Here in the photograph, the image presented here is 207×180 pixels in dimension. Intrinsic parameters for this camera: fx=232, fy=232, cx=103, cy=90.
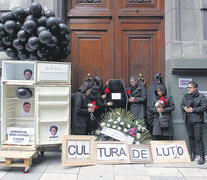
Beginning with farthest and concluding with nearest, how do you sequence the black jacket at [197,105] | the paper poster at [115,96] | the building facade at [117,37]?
the building facade at [117,37]
the paper poster at [115,96]
the black jacket at [197,105]

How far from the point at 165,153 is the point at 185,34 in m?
3.24

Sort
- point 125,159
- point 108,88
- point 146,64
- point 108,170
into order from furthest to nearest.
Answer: point 146,64 → point 108,88 → point 125,159 → point 108,170

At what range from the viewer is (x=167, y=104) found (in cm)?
574

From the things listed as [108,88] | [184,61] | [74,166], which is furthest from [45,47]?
[184,61]

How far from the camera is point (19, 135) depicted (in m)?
5.35

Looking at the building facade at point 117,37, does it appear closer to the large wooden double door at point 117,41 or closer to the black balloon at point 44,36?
the large wooden double door at point 117,41

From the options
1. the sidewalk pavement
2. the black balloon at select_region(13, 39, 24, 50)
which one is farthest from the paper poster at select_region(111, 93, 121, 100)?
the black balloon at select_region(13, 39, 24, 50)

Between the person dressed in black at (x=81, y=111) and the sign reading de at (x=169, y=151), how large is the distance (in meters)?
1.69

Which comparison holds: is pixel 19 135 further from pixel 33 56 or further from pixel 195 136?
pixel 195 136

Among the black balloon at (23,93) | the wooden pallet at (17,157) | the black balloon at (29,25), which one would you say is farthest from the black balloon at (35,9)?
the wooden pallet at (17,157)

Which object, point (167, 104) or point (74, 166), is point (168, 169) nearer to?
point (167, 104)

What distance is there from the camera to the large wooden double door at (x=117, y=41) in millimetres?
6809

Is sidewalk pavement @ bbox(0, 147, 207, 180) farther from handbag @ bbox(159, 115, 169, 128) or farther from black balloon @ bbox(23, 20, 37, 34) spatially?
black balloon @ bbox(23, 20, 37, 34)

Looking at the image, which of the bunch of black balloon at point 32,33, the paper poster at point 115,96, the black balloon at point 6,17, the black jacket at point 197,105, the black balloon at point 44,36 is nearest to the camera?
the black balloon at point 44,36
